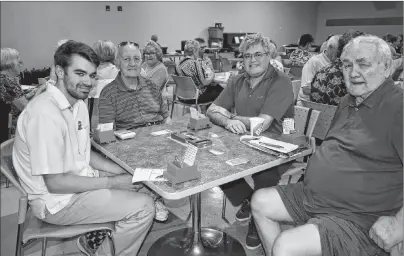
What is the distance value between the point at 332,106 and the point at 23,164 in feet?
7.64

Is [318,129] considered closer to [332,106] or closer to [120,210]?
[332,106]

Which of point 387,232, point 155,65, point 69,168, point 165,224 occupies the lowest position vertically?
point 165,224

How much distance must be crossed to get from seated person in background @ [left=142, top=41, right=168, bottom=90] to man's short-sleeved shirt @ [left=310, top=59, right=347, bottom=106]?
6.30ft

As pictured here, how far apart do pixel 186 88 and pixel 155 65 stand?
1.74 feet

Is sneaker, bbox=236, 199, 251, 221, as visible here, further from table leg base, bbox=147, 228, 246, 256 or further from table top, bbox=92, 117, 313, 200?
table top, bbox=92, 117, 313, 200

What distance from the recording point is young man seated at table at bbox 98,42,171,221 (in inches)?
103

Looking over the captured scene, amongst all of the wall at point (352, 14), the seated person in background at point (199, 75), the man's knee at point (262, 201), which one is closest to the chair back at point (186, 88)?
the seated person in background at point (199, 75)

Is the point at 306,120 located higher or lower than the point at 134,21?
lower

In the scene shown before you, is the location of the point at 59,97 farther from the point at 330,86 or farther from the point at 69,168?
the point at 330,86

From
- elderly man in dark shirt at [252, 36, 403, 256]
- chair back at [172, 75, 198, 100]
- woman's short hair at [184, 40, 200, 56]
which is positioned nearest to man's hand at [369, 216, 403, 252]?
elderly man in dark shirt at [252, 36, 403, 256]

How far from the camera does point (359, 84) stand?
1647 millimetres

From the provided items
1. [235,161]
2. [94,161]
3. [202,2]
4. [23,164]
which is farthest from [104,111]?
[202,2]

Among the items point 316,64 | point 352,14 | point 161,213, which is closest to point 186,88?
point 316,64

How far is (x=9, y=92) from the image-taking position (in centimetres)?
326
